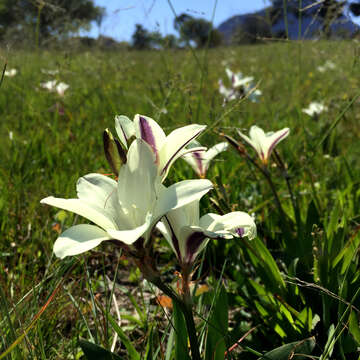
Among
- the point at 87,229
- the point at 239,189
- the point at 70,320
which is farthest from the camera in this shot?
the point at 239,189

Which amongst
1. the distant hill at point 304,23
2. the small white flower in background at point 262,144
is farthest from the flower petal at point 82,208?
the distant hill at point 304,23

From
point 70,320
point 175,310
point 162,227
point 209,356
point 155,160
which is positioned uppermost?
point 155,160

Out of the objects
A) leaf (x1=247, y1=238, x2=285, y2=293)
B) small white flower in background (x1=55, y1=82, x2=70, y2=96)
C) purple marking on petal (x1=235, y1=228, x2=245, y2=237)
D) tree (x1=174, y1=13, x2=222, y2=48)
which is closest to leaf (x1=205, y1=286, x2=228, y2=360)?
purple marking on petal (x1=235, y1=228, x2=245, y2=237)

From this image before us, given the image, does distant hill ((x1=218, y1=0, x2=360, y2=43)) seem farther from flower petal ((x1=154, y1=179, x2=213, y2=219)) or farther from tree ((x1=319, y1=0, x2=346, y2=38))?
flower petal ((x1=154, y1=179, x2=213, y2=219))

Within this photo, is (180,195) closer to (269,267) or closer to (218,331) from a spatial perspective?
(218,331)

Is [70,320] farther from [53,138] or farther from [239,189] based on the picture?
[53,138]

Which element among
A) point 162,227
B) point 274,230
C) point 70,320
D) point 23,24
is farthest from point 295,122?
point 162,227

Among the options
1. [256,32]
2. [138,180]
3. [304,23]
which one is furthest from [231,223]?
[304,23]

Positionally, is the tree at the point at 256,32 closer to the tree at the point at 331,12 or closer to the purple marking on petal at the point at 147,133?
the tree at the point at 331,12
